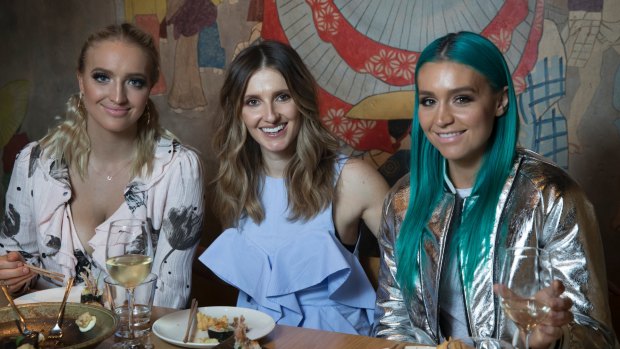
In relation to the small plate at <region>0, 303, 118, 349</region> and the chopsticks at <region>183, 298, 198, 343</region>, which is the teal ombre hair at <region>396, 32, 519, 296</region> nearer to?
the chopsticks at <region>183, 298, 198, 343</region>

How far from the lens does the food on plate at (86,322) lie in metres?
1.67

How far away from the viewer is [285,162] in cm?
278

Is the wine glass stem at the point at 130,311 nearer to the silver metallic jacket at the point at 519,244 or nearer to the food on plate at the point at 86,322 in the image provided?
the food on plate at the point at 86,322

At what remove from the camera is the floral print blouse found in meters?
2.67

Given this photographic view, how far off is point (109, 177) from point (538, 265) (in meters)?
1.99

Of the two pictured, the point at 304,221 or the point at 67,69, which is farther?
the point at 67,69

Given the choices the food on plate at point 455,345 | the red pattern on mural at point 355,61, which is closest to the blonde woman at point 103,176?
the red pattern on mural at point 355,61

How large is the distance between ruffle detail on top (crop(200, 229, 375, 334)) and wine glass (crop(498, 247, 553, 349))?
3.88ft

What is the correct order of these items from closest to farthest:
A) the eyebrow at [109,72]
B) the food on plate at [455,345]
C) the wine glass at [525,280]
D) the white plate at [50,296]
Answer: the wine glass at [525,280]
the food on plate at [455,345]
the white plate at [50,296]
the eyebrow at [109,72]

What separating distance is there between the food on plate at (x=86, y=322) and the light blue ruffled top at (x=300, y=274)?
906 millimetres

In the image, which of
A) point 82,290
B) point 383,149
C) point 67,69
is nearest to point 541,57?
point 383,149

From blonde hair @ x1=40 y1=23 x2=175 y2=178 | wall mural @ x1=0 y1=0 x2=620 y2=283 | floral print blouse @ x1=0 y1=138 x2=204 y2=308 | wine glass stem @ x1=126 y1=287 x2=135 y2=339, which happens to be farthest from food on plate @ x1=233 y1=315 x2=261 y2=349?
wall mural @ x1=0 y1=0 x2=620 y2=283

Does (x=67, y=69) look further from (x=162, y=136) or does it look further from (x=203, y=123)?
(x=162, y=136)

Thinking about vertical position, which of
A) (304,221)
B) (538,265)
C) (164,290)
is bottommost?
(164,290)
